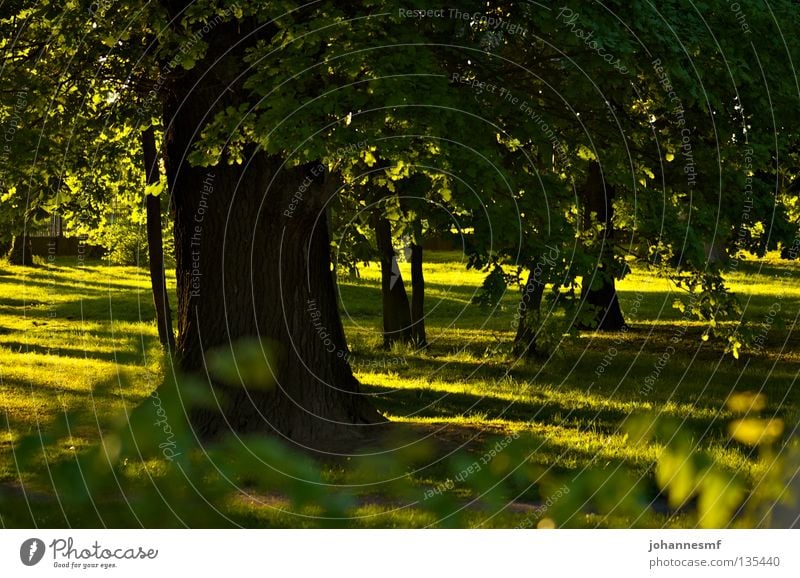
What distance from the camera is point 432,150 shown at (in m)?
10.7

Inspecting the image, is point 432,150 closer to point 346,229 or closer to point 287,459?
point 346,229

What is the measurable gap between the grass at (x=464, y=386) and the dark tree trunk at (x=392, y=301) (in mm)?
511

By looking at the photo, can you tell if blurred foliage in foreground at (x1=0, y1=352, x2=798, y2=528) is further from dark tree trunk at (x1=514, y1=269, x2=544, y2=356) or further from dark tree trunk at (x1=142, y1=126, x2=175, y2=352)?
dark tree trunk at (x1=142, y1=126, x2=175, y2=352)

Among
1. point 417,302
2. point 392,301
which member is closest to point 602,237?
point 392,301

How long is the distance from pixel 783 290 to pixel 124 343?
118 feet

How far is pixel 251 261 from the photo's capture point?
512 inches

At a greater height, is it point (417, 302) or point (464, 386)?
point (417, 302)

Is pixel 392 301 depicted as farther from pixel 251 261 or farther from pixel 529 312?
pixel 251 261

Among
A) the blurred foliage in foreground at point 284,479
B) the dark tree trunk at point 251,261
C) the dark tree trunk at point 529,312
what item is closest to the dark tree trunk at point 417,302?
the dark tree trunk at point 529,312

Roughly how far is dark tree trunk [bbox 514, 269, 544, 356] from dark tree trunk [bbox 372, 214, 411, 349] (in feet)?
8.38

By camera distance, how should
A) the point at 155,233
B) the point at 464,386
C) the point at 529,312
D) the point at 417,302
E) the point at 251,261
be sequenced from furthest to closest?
the point at 417,302 → the point at 155,233 → the point at 464,386 → the point at 529,312 → the point at 251,261

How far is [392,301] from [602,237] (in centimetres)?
1022

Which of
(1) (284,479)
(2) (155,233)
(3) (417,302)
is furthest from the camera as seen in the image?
(3) (417,302)

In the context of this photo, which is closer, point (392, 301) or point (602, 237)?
point (602, 237)
